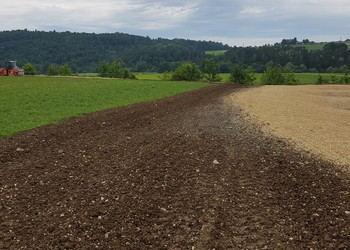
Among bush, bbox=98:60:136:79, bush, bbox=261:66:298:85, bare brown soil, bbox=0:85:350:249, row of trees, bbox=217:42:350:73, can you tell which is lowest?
bare brown soil, bbox=0:85:350:249

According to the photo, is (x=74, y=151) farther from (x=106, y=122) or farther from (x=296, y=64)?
(x=296, y=64)

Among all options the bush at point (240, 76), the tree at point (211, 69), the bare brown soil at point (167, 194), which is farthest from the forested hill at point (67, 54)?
the bare brown soil at point (167, 194)

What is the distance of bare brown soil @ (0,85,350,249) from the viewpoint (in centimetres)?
520

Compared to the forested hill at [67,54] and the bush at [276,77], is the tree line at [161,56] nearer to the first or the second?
the forested hill at [67,54]

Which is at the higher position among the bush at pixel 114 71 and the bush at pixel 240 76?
the bush at pixel 114 71

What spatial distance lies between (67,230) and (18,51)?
186m

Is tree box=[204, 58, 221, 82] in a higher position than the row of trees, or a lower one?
lower

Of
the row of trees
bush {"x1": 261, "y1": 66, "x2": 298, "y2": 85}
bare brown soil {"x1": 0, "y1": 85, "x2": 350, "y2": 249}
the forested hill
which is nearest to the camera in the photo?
bare brown soil {"x1": 0, "y1": 85, "x2": 350, "y2": 249}

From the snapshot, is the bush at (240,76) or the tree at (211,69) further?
the tree at (211,69)

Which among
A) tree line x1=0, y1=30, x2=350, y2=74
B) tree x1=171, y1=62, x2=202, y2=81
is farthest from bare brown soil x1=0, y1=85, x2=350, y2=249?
tree line x1=0, y1=30, x2=350, y2=74

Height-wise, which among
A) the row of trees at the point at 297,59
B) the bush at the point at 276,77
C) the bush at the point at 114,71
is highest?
the row of trees at the point at 297,59

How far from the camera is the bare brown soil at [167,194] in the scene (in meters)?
5.20

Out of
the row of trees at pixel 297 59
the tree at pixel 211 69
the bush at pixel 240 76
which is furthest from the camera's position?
the row of trees at pixel 297 59

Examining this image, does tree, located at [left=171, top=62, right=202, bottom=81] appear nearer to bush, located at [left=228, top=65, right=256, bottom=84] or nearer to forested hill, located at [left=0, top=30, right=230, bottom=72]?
bush, located at [left=228, top=65, right=256, bottom=84]
